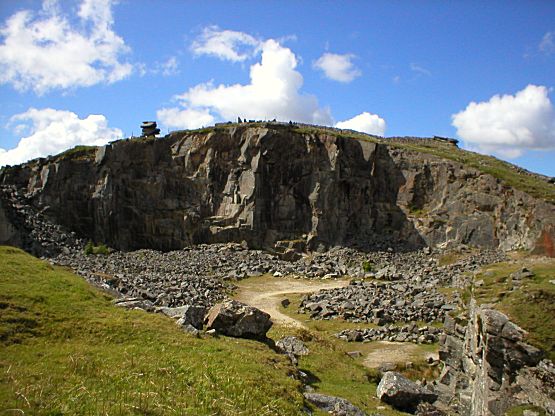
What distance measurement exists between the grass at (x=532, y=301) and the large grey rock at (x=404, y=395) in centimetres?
339

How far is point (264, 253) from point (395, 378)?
118 ft

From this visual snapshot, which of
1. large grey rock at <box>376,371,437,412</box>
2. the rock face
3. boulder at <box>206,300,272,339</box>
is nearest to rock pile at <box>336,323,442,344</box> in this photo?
boulder at <box>206,300,272,339</box>

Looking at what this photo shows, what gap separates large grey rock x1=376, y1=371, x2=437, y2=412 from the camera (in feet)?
47.7

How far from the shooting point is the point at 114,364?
11.7m

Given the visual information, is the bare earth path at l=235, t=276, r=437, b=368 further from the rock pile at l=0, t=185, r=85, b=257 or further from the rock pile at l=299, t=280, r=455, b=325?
the rock pile at l=0, t=185, r=85, b=257

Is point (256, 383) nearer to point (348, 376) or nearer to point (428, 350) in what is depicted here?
point (348, 376)

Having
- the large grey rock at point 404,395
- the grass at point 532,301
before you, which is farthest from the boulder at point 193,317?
the grass at point 532,301

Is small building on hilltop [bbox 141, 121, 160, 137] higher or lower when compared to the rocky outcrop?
higher

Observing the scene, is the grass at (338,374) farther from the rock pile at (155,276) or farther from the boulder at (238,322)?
the rock pile at (155,276)

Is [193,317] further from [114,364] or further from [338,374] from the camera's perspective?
[114,364]

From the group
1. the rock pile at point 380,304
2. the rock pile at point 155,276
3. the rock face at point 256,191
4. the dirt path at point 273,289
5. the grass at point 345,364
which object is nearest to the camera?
the grass at point 345,364

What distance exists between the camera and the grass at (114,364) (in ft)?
31.8

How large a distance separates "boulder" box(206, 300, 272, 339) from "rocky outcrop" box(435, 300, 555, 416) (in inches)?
262

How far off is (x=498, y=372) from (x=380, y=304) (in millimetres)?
16709
